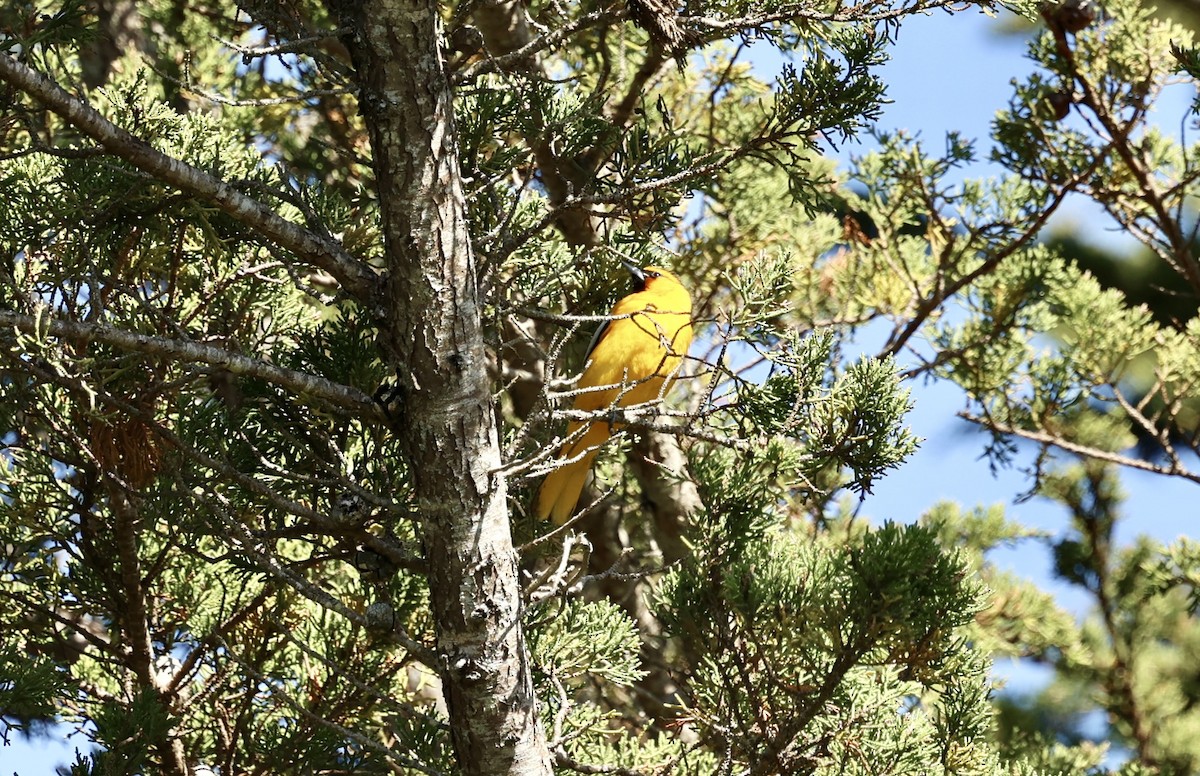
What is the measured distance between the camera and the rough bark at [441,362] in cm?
229

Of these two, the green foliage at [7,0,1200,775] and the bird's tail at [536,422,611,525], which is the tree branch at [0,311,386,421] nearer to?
the green foliage at [7,0,1200,775]

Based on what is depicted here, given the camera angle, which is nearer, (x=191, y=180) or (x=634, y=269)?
(x=191, y=180)

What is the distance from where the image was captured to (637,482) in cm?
484

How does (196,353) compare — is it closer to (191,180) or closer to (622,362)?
(191,180)

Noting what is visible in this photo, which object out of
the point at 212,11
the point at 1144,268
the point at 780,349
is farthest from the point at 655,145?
the point at 1144,268

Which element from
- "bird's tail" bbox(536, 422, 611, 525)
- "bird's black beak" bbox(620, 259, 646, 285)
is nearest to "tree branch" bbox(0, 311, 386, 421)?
"bird's black beak" bbox(620, 259, 646, 285)

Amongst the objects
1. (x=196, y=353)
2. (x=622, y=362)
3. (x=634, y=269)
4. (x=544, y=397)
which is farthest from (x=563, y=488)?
(x=196, y=353)

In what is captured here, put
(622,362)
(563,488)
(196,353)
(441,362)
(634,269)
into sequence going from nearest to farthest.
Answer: (196,353) < (441,362) < (634,269) < (563,488) < (622,362)

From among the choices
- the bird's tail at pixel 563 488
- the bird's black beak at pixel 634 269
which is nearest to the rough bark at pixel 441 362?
the bird's black beak at pixel 634 269

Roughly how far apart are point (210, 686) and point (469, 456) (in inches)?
55.3

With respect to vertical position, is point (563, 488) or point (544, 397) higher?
point (563, 488)

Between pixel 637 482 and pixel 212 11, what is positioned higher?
pixel 212 11

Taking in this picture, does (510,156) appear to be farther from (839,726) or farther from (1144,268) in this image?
(1144,268)

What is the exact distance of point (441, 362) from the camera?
7.50ft
